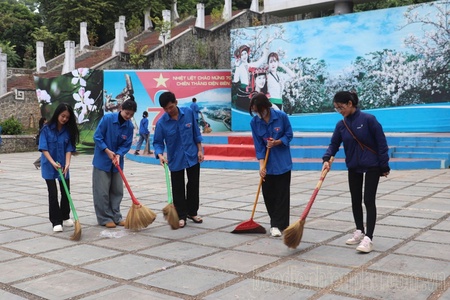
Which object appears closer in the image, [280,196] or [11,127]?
[280,196]

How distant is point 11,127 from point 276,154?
15.8 m

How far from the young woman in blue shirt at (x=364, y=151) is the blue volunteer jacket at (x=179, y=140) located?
1583 millimetres

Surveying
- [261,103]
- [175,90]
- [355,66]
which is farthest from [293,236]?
[175,90]

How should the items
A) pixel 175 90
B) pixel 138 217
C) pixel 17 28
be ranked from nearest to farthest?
pixel 138 217 < pixel 175 90 < pixel 17 28

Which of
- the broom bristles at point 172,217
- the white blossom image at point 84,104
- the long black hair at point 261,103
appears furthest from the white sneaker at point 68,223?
the white blossom image at point 84,104

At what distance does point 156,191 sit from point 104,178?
270 cm

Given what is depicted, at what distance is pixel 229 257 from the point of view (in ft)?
13.3

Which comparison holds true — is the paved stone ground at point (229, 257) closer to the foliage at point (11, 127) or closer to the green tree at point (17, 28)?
the foliage at point (11, 127)

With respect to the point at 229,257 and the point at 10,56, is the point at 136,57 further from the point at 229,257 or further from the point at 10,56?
the point at 229,257

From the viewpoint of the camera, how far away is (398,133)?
13789 mm

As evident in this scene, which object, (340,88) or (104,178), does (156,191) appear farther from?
(340,88)

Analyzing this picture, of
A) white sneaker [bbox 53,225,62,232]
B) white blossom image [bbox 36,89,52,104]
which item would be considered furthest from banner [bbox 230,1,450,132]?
white sneaker [bbox 53,225,62,232]

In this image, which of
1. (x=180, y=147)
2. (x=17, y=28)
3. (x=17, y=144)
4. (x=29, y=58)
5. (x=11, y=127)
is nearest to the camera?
(x=180, y=147)

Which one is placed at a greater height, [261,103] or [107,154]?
[261,103]
